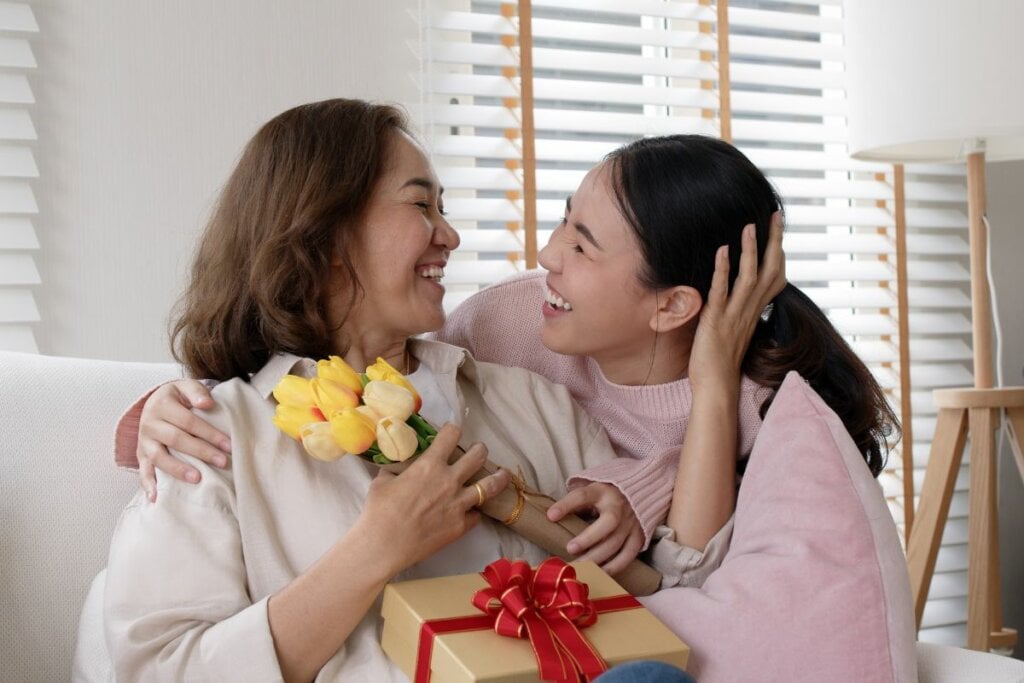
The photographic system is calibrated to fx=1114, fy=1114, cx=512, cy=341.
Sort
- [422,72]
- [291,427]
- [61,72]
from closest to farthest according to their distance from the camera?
[291,427], [61,72], [422,72]

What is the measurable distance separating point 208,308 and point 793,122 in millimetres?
1934

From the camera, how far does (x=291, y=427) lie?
123cm

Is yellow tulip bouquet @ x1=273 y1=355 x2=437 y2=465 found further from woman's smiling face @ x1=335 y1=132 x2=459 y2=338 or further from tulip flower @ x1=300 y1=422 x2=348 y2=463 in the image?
woman's smiling face @ x1=335 y1=132 x2=459 y2=338

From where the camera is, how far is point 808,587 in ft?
4.13

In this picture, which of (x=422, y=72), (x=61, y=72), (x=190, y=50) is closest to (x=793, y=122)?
(x=422, y=72)

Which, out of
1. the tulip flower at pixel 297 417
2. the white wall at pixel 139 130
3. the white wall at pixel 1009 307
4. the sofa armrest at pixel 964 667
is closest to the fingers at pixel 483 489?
the tulip flower at pixel 297 417

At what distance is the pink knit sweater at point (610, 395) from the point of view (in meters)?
1.56

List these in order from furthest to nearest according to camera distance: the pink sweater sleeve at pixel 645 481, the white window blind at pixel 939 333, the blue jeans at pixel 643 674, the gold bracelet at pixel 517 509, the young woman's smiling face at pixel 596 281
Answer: the white window blind at pixel 939 333, the young woman's smiling face at pixel 596 281, the pink sweater sleeve at pixel 645 481, the gold bracelet at pixel 517 509, the blue jeans at pixel 643 674

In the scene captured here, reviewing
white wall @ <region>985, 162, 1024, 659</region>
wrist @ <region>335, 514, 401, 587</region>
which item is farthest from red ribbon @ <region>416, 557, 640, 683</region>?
white wall @ <region>985, 162, 1024, 659</region>

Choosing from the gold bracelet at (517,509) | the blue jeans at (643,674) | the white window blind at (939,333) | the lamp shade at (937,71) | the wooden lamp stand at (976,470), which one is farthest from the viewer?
the white window blind at (939,333)

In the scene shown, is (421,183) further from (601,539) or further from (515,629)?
(515,629)

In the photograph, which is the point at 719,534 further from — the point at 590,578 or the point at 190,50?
the point at 190,50

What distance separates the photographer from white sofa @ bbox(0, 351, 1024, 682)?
1.42m

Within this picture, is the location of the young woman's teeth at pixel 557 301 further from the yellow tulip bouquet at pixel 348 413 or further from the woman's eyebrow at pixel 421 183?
the yellow tulip bouquet at pixel 348 413
